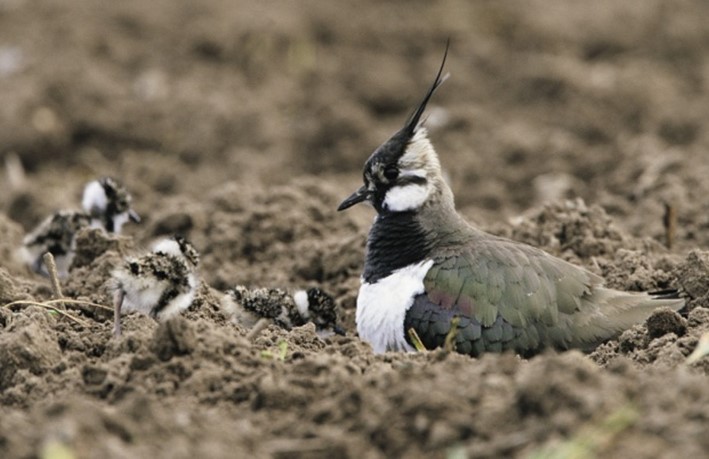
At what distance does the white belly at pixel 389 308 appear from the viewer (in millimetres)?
6426

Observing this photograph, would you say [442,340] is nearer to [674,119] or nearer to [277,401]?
[277,401]

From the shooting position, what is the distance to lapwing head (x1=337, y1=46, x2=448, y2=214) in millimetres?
6914

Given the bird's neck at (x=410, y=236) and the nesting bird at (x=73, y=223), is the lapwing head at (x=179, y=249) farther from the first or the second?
the nesting bird at (x=73, y=223)

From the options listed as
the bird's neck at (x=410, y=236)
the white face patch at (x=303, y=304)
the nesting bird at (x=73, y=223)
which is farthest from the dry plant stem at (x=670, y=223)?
the nesting bird at (x=73, y=223)

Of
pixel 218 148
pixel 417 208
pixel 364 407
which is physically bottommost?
pixel 364 407

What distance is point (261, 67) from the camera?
44.8 ft

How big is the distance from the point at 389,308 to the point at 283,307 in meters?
0.70

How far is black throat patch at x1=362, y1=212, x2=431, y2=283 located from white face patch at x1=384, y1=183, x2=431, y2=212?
4cm

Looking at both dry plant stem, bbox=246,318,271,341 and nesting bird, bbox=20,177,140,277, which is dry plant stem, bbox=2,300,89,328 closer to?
dry plant stem, bbox=246,318,271,341

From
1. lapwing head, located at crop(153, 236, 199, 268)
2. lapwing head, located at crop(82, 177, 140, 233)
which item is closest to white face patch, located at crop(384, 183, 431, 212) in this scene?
lapwing head, located at crop(153, 236, 199, 268)

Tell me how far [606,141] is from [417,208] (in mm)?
5675

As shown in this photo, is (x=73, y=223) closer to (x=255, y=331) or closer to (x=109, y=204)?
(x=109, y=204)

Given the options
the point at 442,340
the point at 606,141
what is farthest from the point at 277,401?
the point at 606,141

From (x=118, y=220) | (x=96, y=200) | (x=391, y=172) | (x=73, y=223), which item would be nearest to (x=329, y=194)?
(x=118, y=220)
